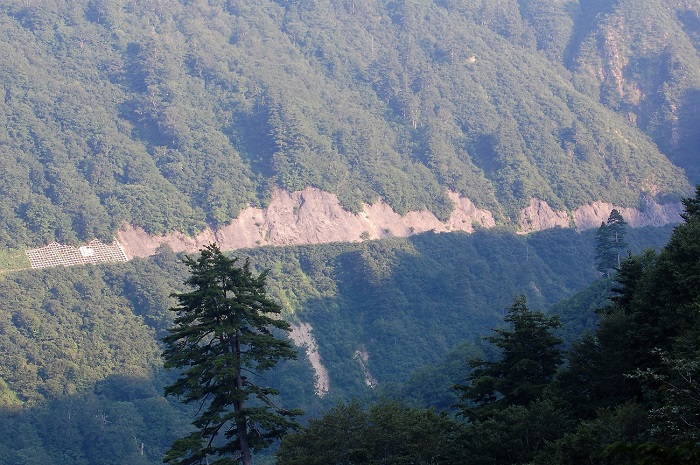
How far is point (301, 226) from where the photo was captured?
456 feet

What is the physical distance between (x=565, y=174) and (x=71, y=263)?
90350 millimetres

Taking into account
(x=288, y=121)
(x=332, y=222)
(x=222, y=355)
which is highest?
(x=288, y=121)

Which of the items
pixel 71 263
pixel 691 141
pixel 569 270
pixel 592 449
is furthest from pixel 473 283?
pixel 592 449

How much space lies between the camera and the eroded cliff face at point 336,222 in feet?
433

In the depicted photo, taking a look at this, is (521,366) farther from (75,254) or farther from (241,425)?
(75,254)

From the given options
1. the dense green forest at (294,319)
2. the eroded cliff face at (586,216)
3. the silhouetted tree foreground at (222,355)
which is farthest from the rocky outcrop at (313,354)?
the silhouetted tree foreground at (222,355)

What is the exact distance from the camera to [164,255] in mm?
125562

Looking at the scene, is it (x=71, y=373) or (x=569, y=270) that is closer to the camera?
(x=71, y=373)

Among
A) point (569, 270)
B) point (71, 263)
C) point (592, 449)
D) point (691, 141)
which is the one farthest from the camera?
point (691, 141)

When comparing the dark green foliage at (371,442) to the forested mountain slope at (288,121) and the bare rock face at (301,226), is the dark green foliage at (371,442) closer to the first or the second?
the forested mountain slope at (288,121)

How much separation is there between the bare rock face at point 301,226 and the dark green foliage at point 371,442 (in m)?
97.4

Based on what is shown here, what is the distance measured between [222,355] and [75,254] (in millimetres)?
95594

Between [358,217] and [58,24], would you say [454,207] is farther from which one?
[58,24]

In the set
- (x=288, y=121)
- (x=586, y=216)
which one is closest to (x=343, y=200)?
(x=288, y=121)
